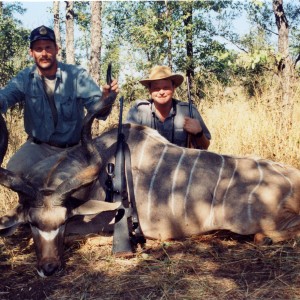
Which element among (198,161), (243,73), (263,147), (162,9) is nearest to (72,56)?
(162,9)

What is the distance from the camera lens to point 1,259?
2693 mm

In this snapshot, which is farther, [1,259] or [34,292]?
[1,259]

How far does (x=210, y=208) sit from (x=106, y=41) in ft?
39.8

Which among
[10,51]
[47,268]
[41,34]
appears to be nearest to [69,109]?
[41,34]

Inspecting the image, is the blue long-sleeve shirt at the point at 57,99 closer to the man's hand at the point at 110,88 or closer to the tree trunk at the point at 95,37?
the man's hand at the point at 110,88

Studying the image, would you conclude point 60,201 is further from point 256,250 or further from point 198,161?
point 256,250

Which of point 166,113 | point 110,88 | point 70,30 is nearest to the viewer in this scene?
point 110,88

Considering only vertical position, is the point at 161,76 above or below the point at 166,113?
above

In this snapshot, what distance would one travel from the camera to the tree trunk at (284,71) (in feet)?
14.7

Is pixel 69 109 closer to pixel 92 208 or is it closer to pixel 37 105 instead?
pixel 37 105

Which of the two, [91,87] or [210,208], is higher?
[91,87]

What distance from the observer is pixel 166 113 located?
378cm

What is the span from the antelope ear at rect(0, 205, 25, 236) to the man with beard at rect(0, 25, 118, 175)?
0.89 meters

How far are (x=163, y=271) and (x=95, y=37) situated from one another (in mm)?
3659
